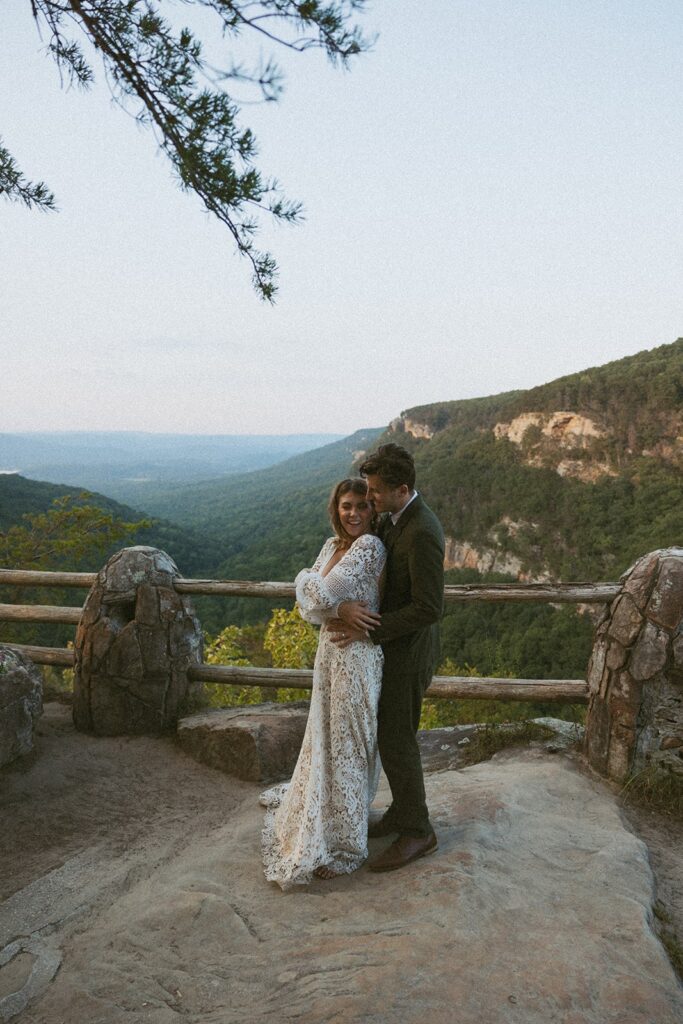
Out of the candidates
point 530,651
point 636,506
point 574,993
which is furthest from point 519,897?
point 636,506

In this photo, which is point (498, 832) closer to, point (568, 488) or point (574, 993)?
point (574, 993)

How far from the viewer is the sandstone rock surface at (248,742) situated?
13.4 ft

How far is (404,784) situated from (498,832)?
0.53 meters

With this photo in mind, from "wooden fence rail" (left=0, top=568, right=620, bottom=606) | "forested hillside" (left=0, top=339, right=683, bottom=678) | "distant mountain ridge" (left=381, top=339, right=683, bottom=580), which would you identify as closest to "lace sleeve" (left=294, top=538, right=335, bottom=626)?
"wooden fence rail" (left=0, top=568, right=620, bottom=606)

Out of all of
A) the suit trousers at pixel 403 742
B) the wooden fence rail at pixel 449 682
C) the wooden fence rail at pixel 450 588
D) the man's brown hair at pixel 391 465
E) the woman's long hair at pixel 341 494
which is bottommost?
the wooden fence rail at pixel 449 682

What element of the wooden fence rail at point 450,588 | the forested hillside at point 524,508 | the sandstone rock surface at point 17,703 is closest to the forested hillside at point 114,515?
the forested hillside at point 524,508

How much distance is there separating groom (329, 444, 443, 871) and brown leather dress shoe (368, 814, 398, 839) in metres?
0.13

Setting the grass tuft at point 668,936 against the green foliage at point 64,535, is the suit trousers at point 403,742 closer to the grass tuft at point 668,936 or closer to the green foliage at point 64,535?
the grass tuft at point 668,936

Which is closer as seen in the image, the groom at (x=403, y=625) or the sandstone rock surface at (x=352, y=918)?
the sandstone rock surface at (x=352, y=918)

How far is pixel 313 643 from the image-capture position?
1516 cm

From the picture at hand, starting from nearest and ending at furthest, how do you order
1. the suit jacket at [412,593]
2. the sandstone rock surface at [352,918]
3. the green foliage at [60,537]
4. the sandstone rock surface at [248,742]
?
the sandstone rock surface at [352,918], the suit jacket at [412,593], the sandstone rock surface at [248,742], the green foliage at [60,537]

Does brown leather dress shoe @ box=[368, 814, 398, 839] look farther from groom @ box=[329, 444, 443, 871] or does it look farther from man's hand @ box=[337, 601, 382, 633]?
man's hand @ box=[337, 601, 382, 633]

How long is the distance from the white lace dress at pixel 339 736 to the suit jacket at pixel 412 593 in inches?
2.7

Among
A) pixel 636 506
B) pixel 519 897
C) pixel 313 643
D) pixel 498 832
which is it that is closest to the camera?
pixel 519 897
